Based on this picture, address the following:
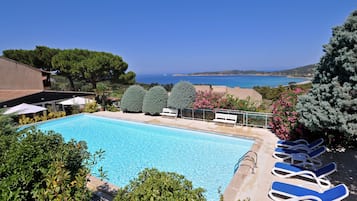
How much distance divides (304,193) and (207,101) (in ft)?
25.7

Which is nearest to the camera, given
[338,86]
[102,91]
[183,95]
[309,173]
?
[338,86]

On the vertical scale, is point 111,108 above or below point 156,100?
below

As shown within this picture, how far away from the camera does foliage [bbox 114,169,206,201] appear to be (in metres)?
2.14

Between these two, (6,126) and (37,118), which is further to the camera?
(37,118)

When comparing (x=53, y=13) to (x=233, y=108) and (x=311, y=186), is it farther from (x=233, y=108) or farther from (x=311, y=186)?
(x=311, y=186)

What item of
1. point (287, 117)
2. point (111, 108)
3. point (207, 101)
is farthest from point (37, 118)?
point (287, 117)

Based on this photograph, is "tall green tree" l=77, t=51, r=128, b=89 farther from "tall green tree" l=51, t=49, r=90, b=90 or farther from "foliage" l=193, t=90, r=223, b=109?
"foliage" l=193, t=90, r=223, b=109

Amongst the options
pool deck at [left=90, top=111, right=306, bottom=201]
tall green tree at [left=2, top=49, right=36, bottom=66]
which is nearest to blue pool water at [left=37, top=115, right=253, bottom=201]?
pool deck at [left=90, top=111, right=306, bottom=201]

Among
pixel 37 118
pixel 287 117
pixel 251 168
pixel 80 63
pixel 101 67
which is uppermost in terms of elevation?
pixel 80 63

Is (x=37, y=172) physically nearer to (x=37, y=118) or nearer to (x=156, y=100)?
(x=156, y=100)

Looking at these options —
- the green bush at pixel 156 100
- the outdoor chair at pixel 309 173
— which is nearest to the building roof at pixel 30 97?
the green bush at pixel 156 100

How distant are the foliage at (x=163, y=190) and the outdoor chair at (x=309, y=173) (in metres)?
3.99

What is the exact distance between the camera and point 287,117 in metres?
8.04

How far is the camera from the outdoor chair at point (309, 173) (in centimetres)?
473
